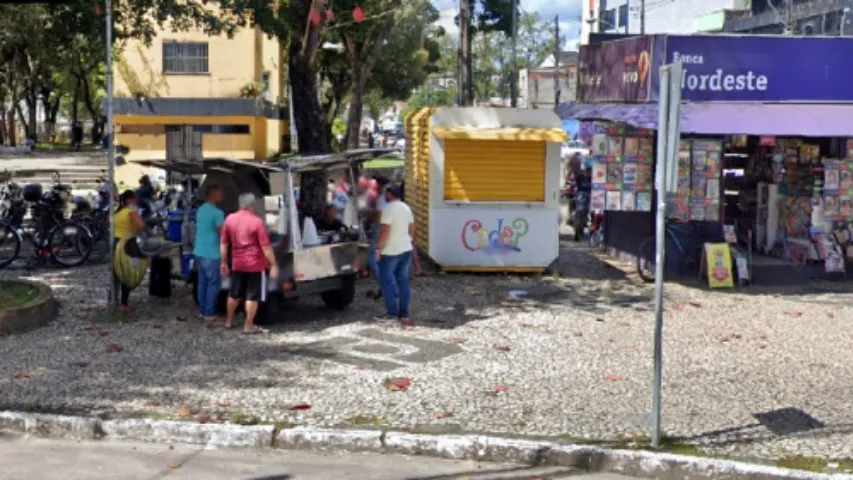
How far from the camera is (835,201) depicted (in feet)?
53.0

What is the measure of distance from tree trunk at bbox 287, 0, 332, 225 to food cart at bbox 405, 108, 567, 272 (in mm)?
2097

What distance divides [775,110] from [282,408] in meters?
9.80

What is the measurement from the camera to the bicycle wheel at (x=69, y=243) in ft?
54.4

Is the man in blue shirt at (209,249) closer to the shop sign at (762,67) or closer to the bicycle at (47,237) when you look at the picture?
the bicycle at (47,237)

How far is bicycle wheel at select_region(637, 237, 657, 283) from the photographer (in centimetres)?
1628

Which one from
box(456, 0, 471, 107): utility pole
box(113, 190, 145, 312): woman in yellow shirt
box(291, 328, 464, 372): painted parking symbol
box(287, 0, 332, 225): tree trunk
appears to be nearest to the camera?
box(291, 328, 464, 372): painted parking symbol

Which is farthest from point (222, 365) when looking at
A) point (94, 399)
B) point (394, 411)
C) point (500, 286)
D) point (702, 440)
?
point (500, 286)

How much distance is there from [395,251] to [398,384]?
123 inches

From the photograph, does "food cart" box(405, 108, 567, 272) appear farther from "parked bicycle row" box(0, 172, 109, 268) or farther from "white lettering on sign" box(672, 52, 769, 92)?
"parked bicycle row" box(0, 172, 109, 268)

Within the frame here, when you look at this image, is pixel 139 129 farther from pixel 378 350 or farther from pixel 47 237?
pixel 378 350

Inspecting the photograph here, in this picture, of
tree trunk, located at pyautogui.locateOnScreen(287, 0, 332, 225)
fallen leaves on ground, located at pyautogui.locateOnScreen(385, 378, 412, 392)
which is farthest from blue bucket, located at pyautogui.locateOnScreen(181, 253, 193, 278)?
fallen leaves on ground, located at pyautogui.locateOnScreen(385, 378, 412, 392)

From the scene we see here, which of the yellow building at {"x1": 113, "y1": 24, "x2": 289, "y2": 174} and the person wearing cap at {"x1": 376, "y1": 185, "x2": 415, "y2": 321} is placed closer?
the person wearing cap at {"x1": 376, "y1": 185, "x2": 415, "y2": 321}

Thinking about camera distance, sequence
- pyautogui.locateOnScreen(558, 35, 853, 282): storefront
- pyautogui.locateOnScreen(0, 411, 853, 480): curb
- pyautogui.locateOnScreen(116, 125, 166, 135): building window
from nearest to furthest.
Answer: pyautogui.locateOnScreen(0, 411, 853, 480): curb
pyautogui.locateOnScreen(558, 35, 853, 282): storefront
pyautogui.locateOnScreen(116, 125, 166, 135): building window

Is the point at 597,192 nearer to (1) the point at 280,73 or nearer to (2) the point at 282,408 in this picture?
(2) the point at 282,408
